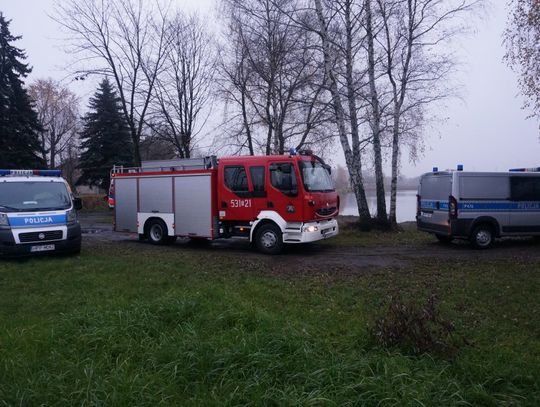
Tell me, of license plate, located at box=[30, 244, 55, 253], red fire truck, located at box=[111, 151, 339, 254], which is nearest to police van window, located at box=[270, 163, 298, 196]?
red fire truck, located at box=[111, 151, 339, 254]

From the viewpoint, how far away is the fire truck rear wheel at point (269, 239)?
39.0 ft

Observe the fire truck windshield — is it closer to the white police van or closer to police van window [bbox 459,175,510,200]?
police van window [bbox 459,175,510,200]

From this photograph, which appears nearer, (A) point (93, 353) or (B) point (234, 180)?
(A) point (93, 353)

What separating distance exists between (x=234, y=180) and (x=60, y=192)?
15.1 ft

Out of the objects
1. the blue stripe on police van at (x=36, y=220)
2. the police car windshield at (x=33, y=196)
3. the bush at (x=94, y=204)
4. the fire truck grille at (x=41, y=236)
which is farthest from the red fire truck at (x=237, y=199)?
the bush at (x=94, y=204)

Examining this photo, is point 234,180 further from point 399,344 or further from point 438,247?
point 399,344

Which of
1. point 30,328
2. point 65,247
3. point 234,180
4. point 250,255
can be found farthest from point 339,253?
point 30,328

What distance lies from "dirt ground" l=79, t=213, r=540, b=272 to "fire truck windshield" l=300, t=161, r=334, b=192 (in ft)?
5.84

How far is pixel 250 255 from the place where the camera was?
12.0 m

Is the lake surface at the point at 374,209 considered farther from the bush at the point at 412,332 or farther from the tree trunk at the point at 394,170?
the bush at the point at 412,332

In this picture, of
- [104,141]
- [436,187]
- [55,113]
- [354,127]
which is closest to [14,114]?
[104,141]

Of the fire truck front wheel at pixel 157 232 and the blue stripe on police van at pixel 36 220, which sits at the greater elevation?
the blue stripe on police van at pixel 36 220

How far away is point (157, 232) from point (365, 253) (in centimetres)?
678

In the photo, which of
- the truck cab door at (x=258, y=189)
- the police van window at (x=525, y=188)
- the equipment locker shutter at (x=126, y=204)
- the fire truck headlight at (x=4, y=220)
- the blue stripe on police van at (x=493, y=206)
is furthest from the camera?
the equipment locker shutter at (x=126, y=204)
